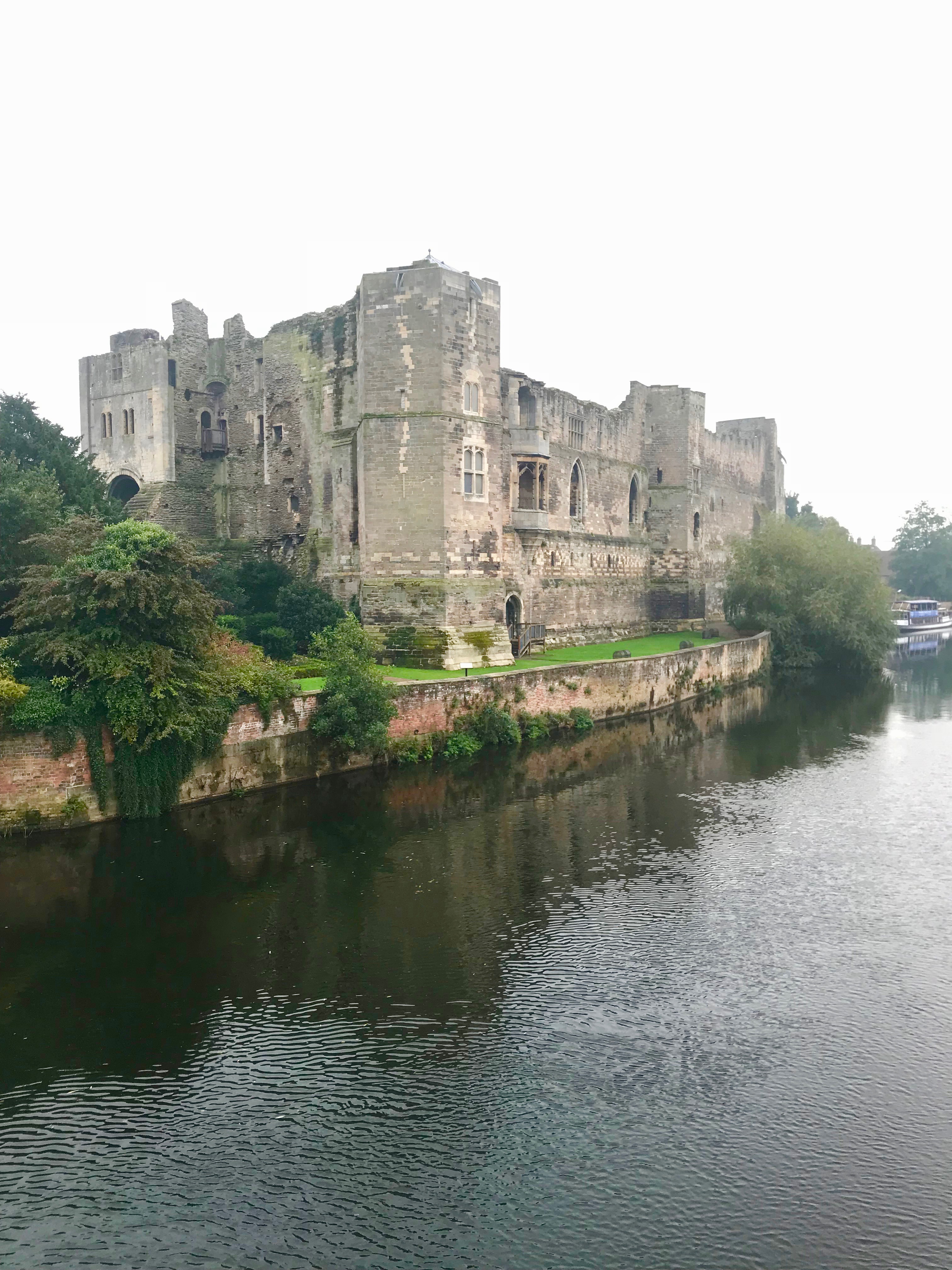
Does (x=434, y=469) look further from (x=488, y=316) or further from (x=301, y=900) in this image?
(x=301, y=900)

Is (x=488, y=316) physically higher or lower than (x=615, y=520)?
higher

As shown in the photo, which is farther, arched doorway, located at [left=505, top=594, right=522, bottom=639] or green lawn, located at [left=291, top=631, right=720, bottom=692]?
arched doorway, located at [left=505, top=594, right=522, bottom=639]

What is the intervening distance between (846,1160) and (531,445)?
25460 mm

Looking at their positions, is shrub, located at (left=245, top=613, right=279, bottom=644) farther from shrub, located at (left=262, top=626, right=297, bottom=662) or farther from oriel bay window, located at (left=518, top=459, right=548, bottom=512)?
oriel bay window, located at (left=518, top=459, right=548, bottom=512)

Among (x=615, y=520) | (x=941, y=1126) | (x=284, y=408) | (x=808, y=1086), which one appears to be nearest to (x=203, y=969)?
(x=808, y=1086)

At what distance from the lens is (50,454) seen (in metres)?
22.4

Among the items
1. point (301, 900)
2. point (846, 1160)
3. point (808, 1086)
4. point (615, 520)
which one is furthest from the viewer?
point (615, 520)

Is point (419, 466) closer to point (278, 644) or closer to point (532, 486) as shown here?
point (278, 644)

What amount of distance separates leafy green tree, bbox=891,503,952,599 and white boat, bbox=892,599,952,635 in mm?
11617

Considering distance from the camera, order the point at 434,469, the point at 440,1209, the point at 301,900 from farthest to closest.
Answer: the point at 434,469 < the point at 301,900 < the point at 440,1209

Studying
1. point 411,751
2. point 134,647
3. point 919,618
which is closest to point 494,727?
point 411,751

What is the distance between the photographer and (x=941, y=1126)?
8.08 m

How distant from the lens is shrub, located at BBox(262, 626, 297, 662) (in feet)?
79.7

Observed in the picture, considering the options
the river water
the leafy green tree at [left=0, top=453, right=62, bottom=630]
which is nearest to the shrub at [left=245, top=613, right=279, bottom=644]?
the leafy green tree at [left=0, top=453, right=62, bottom=630]
